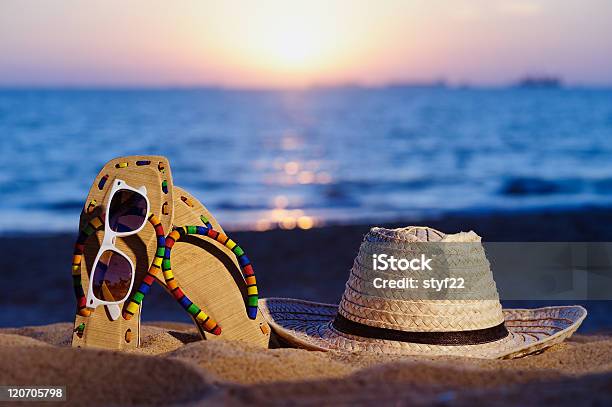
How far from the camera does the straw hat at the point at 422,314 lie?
3.47 metres

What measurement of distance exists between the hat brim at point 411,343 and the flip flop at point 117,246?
2.34ft

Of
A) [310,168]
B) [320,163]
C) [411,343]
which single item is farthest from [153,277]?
[320,163]

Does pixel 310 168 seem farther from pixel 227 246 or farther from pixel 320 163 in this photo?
pixel 227 246

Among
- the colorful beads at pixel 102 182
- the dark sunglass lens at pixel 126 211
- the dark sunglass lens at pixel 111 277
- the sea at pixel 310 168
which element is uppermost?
the colorful beads at pixel 102 182

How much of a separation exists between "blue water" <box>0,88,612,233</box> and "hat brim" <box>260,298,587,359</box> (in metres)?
8.58

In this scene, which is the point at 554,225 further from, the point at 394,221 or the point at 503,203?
the point at 503,203

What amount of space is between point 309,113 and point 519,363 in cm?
4933

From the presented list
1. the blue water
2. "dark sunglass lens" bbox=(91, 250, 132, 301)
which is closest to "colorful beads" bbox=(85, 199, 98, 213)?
"dark sunglass lens" bbox=(91, 250, 132, 301)

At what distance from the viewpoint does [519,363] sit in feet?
11.4

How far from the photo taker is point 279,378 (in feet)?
9.57

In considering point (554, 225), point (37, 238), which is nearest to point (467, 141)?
point (554, 225)

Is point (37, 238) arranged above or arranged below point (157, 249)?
below

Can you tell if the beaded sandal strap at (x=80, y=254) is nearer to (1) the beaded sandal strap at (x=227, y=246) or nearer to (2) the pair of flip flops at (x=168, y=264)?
(2) the pair of flip flops at (x=168, y=264)

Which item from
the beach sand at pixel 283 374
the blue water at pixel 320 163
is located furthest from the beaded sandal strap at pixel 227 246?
the blue water at pixel 320 163
